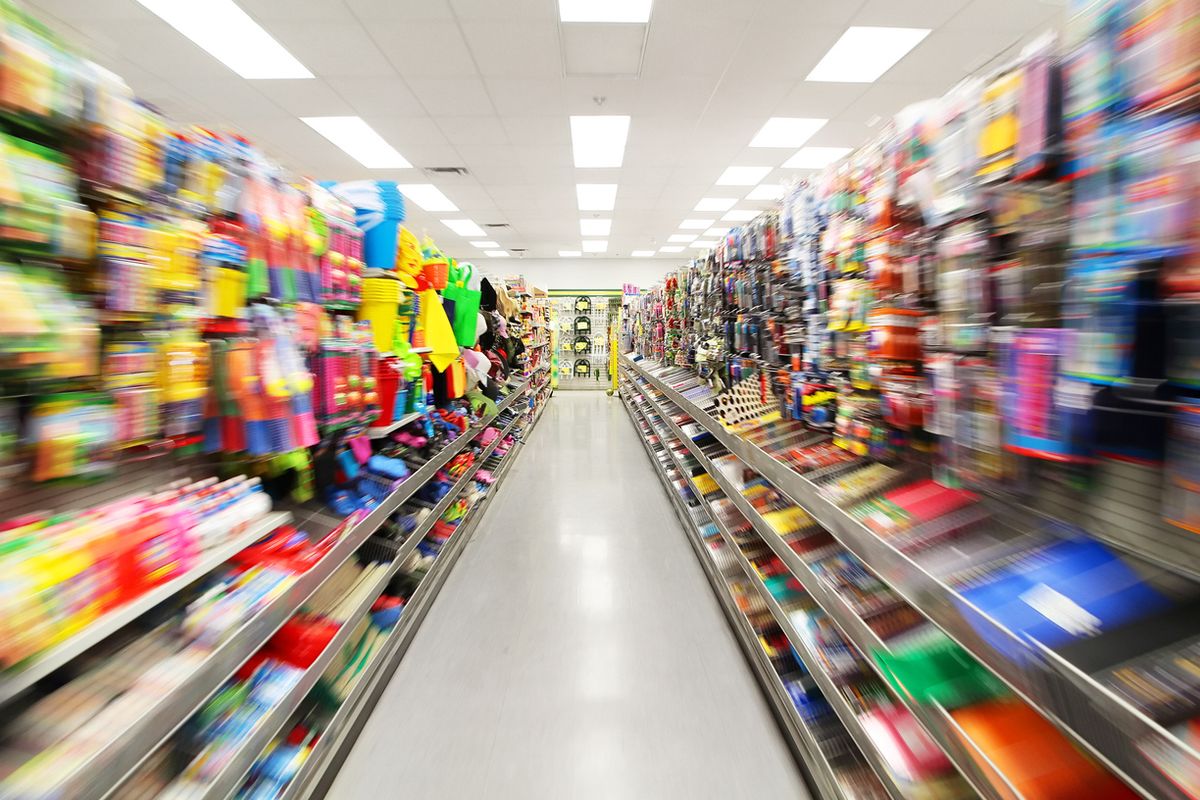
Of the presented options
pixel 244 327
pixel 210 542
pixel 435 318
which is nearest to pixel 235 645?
pixel 210 542

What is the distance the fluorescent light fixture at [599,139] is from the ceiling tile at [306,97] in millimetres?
2407

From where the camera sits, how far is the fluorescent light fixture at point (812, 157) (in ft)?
19.8

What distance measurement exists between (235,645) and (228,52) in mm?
5115

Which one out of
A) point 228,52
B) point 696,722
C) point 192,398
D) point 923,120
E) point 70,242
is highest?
point 228,52

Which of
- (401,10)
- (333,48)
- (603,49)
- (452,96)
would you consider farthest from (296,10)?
(603,49)

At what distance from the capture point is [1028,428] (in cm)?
91

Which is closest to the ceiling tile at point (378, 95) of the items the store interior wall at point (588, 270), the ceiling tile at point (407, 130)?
the ceiling tile at point (407, 130)

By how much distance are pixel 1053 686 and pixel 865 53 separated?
4970 mm

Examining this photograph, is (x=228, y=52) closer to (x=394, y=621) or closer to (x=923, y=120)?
(x=394, y=621)

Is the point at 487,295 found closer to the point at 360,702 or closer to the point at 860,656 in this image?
the point at 360,702

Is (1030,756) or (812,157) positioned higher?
(812,157)

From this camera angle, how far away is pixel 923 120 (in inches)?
47.8

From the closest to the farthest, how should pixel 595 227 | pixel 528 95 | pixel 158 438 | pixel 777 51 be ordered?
pixel 158 438
pixel 777 51
pixel 528 95
pixel 595 227

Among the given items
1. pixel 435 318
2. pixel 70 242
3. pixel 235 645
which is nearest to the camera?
pixel 70 242
